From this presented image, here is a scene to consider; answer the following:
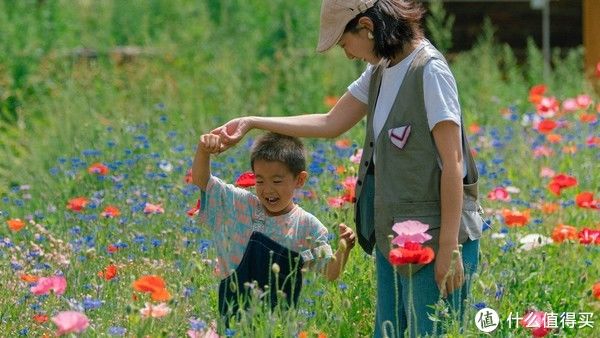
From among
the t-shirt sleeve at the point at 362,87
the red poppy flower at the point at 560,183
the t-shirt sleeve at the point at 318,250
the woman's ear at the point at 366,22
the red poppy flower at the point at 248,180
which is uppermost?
the woman's ear at the point at 366,22

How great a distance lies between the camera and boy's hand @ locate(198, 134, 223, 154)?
3564 millimetres

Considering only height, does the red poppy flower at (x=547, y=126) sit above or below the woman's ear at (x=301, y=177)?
below

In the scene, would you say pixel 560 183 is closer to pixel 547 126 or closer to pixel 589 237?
pixel 589 237

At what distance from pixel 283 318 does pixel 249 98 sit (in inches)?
186

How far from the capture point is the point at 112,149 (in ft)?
20.4

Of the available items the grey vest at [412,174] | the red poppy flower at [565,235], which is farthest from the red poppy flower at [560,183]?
the grey vest at [412,174]

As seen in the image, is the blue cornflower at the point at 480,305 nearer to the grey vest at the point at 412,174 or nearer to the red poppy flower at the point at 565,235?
the grey vest at the point at 412,174

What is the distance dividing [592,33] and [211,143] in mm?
6245

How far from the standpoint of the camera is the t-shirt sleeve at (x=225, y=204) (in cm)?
371

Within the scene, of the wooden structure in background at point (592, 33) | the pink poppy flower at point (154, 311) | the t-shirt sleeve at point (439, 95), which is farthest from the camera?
the wooden structure in background at point (592, 33)

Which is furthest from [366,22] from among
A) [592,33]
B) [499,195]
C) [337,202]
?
[592,33]

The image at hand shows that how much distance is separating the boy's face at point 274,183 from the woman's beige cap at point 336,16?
38 cm

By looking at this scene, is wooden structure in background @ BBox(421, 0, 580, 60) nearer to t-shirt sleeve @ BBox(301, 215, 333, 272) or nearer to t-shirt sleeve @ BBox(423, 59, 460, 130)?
t-shirt sleeve @ BBox(301, 215, 333, 272)

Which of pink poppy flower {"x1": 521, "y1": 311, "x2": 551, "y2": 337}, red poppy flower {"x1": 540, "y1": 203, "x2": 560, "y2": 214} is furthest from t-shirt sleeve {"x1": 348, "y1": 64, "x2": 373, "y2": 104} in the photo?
red poppy flower {"x1": 540, "y1": 203, "x2": 560, "y2": 214}
